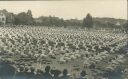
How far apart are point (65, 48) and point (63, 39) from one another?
7 centimetres

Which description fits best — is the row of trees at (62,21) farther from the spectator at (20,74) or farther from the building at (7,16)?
the spectator at (20,74)

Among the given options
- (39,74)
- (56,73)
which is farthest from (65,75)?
(39,74)

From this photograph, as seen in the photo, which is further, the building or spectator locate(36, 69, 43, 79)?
the building

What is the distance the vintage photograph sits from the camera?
205 cm

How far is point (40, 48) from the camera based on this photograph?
2.11 metres

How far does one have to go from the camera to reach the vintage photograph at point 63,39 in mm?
2053

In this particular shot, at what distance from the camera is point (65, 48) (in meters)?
2.11

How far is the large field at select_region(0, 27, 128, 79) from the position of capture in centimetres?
206

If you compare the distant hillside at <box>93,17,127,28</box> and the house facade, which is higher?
the house facade

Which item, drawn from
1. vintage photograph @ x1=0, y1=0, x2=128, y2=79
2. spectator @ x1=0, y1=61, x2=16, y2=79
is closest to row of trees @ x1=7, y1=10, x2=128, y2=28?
vintage photograph @ x1=0, y1=0, x2=128, y2=79

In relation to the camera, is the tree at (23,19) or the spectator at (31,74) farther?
the tree at (23,19)

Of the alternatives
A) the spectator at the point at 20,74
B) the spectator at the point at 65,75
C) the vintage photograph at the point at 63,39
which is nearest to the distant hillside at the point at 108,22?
the vintage photograph at the point at 63,39

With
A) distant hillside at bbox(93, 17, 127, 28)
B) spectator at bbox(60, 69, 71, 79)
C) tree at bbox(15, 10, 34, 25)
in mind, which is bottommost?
spectator at bbox(60, 69, 71, 79)

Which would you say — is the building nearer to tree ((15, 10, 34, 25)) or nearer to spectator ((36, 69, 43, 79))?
tree ((15, 10, 34, 25))
